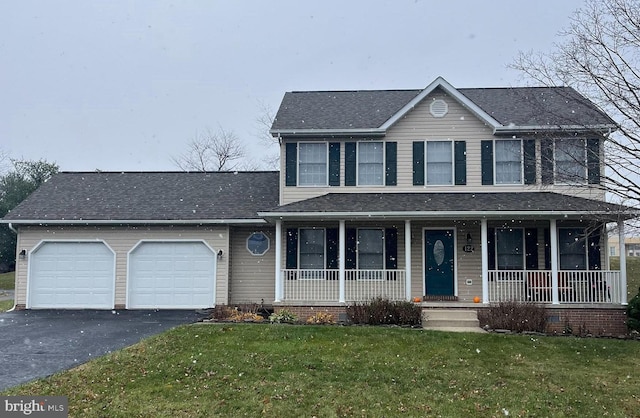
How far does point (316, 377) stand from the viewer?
7.63 meters

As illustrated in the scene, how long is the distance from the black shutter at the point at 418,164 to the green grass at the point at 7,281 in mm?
21760

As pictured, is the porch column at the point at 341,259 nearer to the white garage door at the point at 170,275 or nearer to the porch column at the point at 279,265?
the porch column at the point at 279,265

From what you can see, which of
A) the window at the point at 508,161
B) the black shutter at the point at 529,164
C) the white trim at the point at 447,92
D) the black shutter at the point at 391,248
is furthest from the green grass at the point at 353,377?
the white trim at the point at 447,92

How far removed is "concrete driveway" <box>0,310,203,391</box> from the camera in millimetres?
8344

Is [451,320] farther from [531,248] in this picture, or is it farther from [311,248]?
[311,248]

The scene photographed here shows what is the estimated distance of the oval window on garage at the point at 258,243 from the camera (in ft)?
51.5

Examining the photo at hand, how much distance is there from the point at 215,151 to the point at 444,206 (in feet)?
92.4

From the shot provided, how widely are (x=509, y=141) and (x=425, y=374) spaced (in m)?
9.03

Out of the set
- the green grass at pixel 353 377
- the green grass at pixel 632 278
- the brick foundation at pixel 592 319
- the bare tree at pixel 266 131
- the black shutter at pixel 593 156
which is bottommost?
the green grass at pixel 353 377

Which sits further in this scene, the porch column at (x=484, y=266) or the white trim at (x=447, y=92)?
the white trim at (x=447, y=92)

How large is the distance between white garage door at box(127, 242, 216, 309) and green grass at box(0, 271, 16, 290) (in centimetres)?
1436

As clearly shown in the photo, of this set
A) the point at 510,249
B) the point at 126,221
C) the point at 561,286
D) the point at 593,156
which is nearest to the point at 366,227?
the point at 510,249

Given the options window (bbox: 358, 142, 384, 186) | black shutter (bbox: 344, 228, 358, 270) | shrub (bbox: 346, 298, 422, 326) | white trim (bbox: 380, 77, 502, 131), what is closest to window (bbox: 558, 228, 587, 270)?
white trim (bbox: 380, 77, 502, 131)

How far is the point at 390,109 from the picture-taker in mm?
16344
